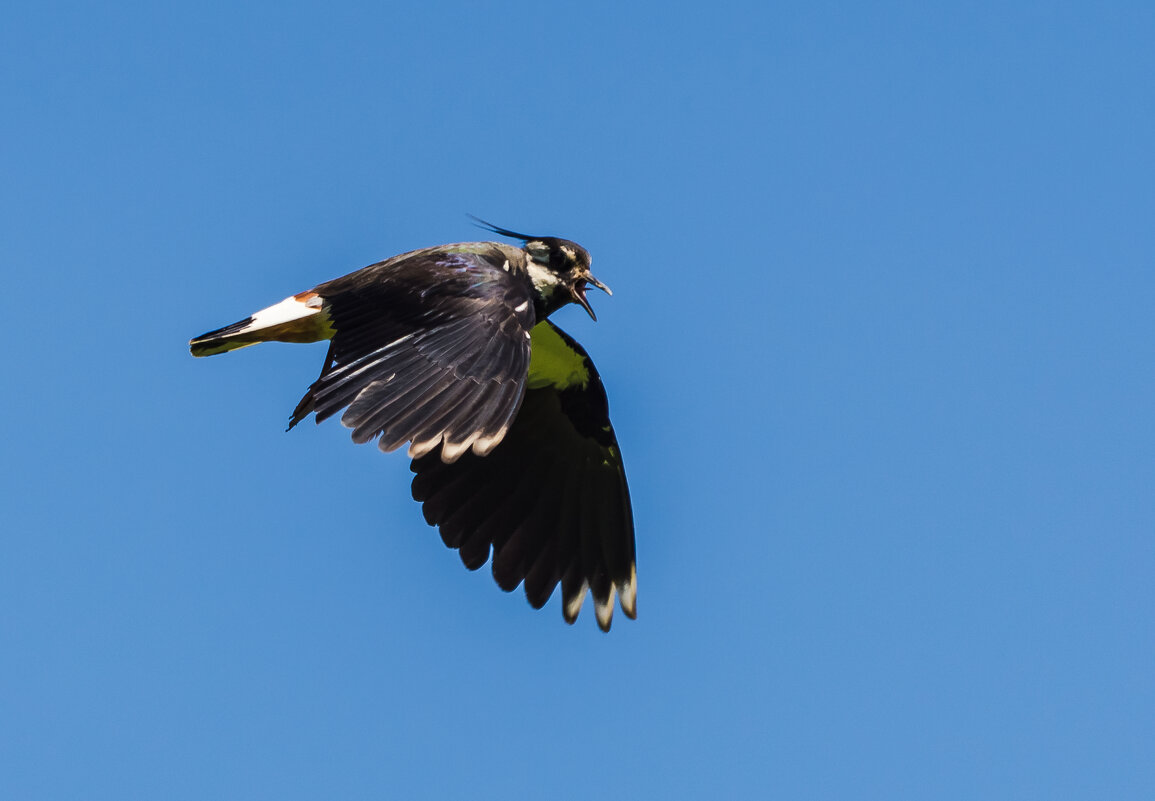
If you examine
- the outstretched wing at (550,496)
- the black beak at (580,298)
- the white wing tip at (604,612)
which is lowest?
the white wing tip at (604,612)

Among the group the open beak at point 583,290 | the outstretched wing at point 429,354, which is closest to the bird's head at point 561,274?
the open beak at point 583,290

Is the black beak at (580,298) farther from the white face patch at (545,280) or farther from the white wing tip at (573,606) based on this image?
the white wing tip at (573,606)

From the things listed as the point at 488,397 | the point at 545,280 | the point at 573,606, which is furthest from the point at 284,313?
the point at 573,606

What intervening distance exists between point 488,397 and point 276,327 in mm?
1921

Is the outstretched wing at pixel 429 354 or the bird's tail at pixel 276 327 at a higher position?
the bird's tail at pixel 276 327

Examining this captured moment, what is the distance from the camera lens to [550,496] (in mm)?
9633

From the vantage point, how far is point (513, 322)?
767cm

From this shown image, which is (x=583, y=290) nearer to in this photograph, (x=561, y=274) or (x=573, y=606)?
(x=561, y=274)

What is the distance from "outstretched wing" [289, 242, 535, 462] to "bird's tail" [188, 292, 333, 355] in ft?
0.96

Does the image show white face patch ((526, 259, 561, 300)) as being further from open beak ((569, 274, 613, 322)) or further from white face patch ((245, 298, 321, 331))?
white face patch ((245, 298, 321, 331))

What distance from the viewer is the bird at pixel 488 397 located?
7.18m

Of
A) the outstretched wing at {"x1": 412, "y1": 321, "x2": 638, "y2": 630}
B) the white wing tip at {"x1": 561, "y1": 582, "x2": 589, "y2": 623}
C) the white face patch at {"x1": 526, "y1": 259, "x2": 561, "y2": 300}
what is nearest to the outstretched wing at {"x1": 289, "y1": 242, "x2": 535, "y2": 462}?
the white face patch at {"x1": 526, "y1": 259, "x2": 561, "y2": 300}

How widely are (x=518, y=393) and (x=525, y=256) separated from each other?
206cm

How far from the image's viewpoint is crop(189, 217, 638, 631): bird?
23.5 ft
